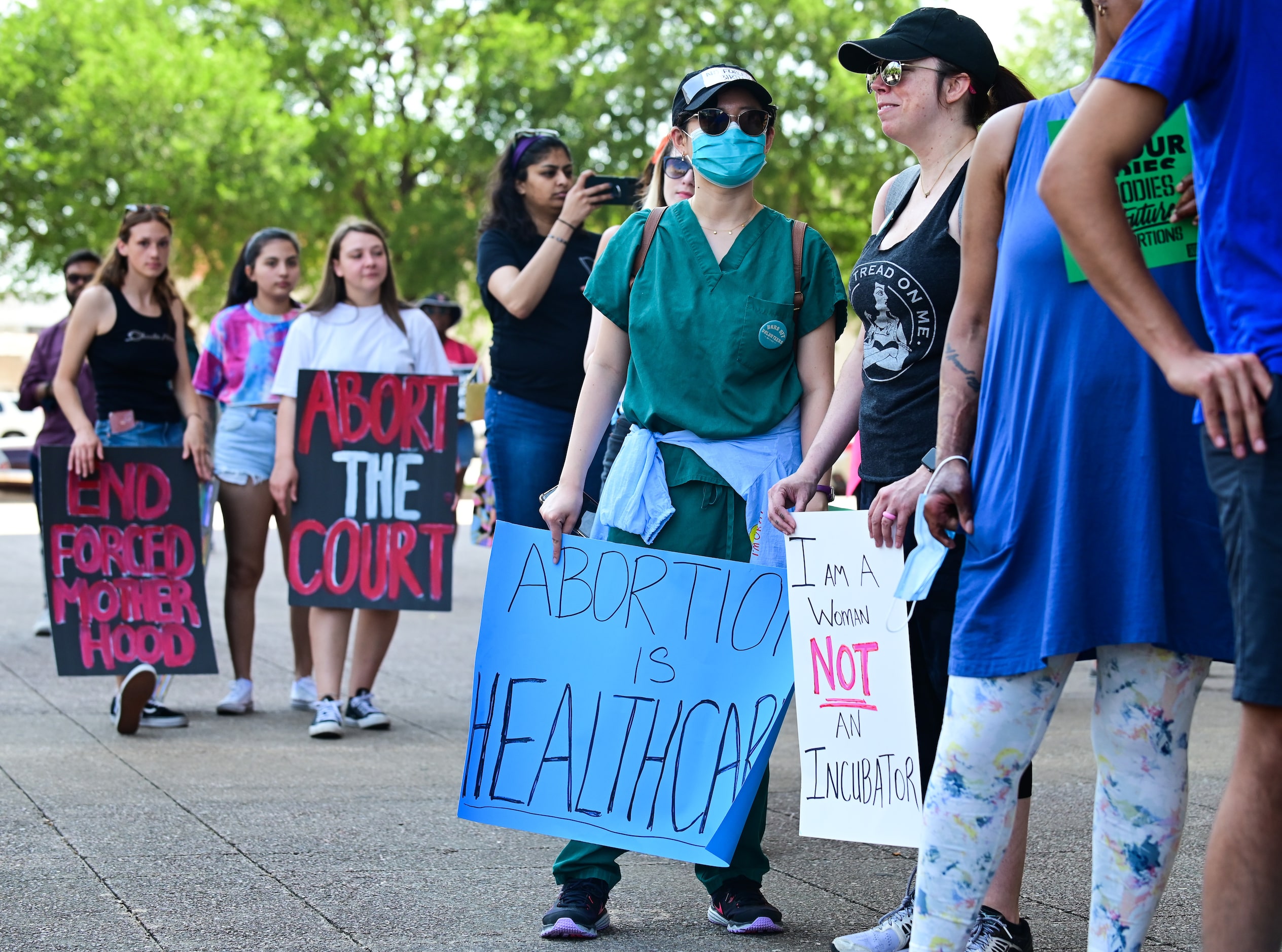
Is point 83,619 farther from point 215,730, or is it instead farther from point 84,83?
point 84,83

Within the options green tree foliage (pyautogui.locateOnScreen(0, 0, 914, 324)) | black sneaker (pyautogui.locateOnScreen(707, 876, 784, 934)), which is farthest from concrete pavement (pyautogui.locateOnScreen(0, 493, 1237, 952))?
green tree foliage (pyautogui.locateOnScreen(0, 0, 914, 324))

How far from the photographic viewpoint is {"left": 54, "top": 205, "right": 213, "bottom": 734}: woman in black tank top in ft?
20.7

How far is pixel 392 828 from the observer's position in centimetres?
442

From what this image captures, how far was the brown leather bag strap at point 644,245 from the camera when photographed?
3.64m

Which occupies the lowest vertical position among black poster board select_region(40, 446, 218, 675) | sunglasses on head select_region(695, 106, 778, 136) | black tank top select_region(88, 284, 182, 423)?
black poster board select_region(40, 446, 218, 675)

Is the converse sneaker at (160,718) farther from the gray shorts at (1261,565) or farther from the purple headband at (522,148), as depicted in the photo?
the gray shorts at (1261,565)

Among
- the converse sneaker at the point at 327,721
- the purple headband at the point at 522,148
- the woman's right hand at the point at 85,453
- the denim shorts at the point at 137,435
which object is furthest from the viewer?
the denim shorts at the point at 137,435

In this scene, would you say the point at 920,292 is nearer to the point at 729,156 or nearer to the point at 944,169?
the point at 944,169

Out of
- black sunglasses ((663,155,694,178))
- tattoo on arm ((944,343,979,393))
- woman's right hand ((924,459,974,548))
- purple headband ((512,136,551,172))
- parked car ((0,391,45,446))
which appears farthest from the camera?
parked car ((0,391,45,446))

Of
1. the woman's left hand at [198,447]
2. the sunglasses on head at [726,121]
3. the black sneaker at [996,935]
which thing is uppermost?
the sunglasses on head at [726,121]

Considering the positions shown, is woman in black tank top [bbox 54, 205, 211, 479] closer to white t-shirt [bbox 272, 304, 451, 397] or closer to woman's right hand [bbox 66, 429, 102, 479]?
woman's right hand [bbox 66, 429, 102, 479]

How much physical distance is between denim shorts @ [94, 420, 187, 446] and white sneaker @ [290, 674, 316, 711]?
111cm

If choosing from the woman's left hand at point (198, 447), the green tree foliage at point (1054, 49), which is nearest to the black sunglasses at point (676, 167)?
the woman's left hand at point (198, 447)

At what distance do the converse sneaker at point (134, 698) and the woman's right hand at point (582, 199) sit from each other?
2.24m
